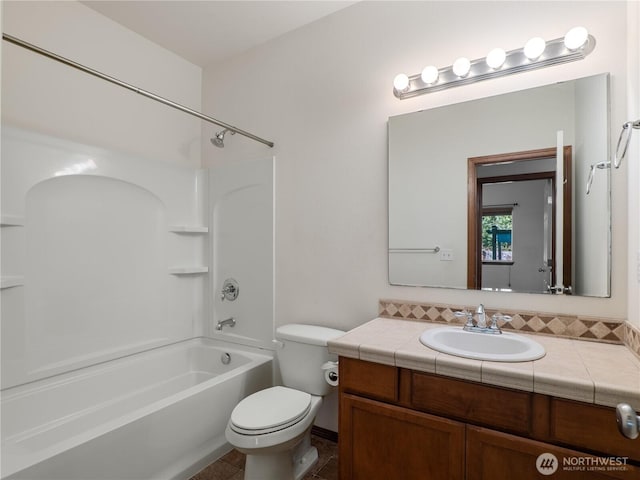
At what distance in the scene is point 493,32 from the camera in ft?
5.71

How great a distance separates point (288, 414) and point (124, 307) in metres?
1.40

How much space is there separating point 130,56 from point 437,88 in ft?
6.94

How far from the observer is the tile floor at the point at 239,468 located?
189 cm

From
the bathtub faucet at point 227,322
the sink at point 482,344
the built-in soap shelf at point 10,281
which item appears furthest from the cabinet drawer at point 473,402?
the built-in soap shelf at point 10,281

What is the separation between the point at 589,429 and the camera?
3.48ft

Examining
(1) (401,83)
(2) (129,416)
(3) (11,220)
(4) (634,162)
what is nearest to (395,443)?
(2) (129,416)

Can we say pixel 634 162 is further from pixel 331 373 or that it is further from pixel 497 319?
pixel 331 373

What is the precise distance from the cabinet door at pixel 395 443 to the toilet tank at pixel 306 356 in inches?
18.2

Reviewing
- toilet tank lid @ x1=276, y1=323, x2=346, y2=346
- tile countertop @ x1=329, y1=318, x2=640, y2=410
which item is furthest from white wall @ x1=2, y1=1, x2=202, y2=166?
tile countertop @ x1=329, y1=318, x2=640, y2=410

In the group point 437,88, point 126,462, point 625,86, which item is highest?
point 437,88

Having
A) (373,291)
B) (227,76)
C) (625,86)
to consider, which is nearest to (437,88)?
(625,86)

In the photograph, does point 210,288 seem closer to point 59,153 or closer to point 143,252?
point 143,252

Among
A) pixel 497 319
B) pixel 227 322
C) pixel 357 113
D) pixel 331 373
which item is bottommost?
pixel 331 373

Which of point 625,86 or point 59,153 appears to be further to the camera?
point 59,153
